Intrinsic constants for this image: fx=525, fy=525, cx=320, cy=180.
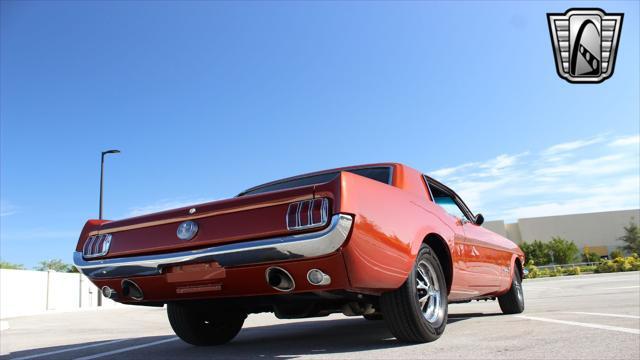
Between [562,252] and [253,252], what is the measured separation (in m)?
66.3

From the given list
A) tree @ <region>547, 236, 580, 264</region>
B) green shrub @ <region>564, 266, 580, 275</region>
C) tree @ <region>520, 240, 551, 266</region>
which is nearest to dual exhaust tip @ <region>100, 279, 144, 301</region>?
green shrub @ <region>564, 266, 580, 275</region>

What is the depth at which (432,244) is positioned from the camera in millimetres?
4223

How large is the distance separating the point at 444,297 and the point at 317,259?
1.50m

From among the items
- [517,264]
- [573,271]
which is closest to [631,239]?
[573,271]

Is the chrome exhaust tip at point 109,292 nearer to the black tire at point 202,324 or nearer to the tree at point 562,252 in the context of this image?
the black tire at point 202,324

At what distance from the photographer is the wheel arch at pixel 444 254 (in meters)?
4.21

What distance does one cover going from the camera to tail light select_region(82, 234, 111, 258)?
13.0 feet

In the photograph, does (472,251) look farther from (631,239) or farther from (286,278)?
(631,239)

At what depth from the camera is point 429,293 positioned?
3971 millimetres

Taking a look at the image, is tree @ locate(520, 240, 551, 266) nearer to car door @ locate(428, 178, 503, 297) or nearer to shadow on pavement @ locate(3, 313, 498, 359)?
car door @ locate(428, 178, 503, 297)

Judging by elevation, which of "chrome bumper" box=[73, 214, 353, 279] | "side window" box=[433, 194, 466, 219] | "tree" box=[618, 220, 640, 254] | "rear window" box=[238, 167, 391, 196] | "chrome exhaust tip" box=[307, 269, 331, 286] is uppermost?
"tree" box=[618, 220, 640, 254]

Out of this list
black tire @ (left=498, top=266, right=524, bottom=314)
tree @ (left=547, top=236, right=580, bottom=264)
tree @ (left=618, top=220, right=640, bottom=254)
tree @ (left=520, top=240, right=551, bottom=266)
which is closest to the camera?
black tire @ (left=498, top=266, right=524, bottom=314)

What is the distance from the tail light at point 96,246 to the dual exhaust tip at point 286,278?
4.86 feet

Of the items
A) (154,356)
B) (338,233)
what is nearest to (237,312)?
(154,356)
